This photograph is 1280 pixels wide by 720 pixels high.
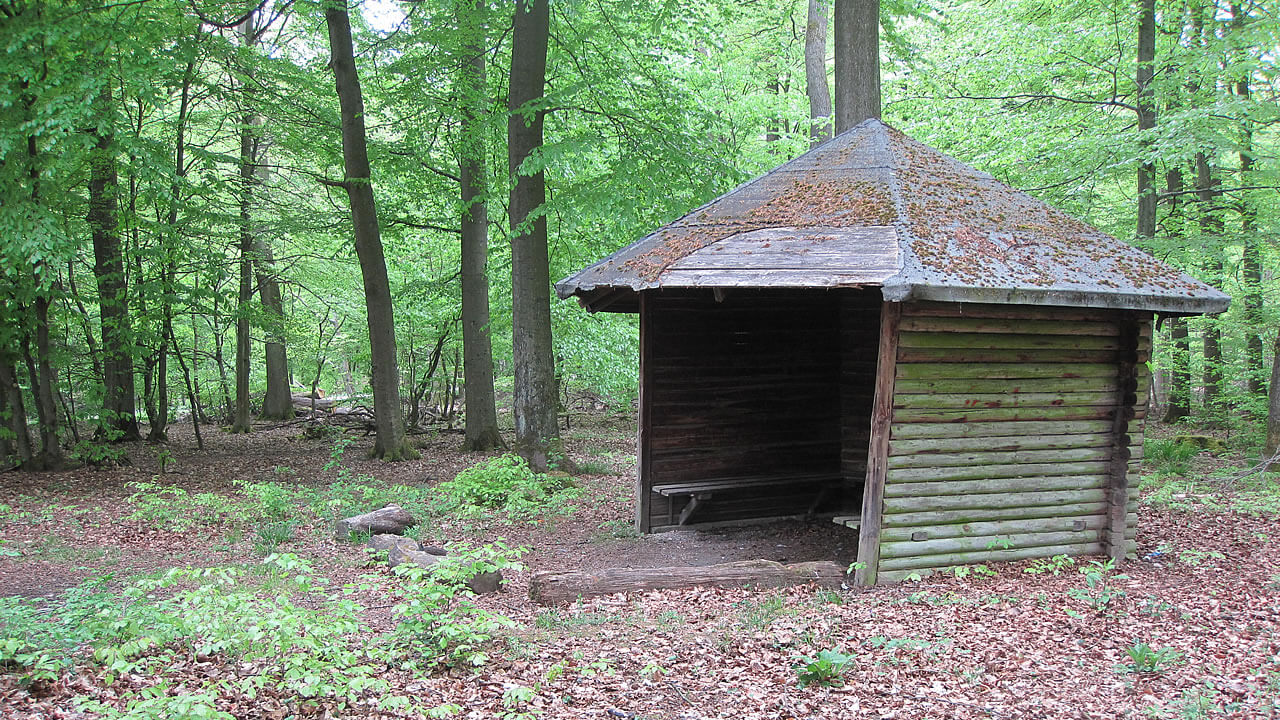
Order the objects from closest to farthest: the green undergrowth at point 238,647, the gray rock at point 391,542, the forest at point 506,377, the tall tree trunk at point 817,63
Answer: the green undergrowth at point 238,647, the forest at point 506,377, the gray rock at point 391,542, the tall tree trunk at point 817,63

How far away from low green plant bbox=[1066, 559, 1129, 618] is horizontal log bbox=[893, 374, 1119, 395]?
156cm

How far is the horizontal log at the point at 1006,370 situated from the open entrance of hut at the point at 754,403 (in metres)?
2.37

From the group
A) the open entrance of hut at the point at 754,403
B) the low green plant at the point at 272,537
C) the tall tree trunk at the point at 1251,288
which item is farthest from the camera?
the tall tree trunk at the point at 1251,288

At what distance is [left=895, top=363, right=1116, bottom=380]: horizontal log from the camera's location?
6617mm

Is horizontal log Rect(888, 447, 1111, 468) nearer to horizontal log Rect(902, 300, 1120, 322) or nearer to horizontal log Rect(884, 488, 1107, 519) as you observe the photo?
horizontal log Rect(884, 488, 1107, 519)

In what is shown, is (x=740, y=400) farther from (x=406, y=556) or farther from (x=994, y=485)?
(x=406, y=556)

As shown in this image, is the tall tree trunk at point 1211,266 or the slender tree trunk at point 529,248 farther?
the tall tree trunk at point 1211,266

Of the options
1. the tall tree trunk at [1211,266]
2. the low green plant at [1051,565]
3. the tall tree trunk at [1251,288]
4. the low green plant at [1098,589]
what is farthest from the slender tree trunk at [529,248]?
the tall tree trunk at [1251,288]

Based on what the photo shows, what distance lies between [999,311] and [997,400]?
30.5 inches

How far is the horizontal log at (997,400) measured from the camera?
21.7 feet

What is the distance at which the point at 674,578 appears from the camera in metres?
6.57

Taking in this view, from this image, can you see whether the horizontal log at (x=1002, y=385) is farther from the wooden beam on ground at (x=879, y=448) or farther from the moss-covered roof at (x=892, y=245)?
the moss-covered roof at (x=892, y=245)

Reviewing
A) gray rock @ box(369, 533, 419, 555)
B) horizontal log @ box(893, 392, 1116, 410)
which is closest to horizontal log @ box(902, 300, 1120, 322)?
horizontal log @ box(893, 392, 1116, 410)

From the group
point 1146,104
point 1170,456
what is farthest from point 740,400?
point 1146,104
